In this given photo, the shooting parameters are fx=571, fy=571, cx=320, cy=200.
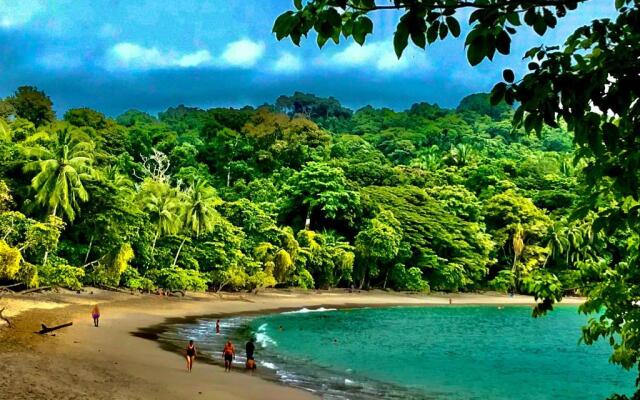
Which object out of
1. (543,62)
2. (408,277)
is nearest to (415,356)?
(543,62)

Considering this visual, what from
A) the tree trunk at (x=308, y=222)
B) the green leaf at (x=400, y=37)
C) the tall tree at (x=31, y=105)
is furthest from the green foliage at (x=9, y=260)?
the tall tree at (x=31, y=105)

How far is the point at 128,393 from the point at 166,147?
6323cm

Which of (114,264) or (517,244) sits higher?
(517,244)

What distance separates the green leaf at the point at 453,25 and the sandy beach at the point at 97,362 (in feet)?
42.8

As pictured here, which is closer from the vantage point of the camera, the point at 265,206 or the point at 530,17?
the point at 530,17

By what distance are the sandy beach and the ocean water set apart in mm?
2130

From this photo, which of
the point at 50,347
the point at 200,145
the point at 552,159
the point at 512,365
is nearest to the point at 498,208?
the point at 552,159

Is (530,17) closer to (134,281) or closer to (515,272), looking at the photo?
(134,281)

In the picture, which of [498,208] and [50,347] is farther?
[498,208]

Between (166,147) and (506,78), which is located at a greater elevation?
(166,147)

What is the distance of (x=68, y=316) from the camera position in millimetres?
27281

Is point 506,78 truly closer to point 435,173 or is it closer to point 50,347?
point 50,347

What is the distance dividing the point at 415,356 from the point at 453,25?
27.7m

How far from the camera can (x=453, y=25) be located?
2.34 m
